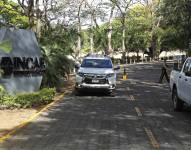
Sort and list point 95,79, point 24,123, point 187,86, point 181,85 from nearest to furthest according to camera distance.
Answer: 1. point 24,123
2. point 187,86
3. point 181,85
4. point 95,79

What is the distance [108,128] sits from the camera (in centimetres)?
1338

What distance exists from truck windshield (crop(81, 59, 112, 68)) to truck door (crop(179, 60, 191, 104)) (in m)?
8.39

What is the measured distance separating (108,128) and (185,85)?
3464mm

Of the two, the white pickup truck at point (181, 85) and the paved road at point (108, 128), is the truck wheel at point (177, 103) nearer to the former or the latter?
the white pickup truck at point (181, 85)

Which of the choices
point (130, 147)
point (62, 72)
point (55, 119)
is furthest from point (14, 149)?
point (62, 72)

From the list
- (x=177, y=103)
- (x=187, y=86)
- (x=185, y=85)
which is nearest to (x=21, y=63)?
(x=177, y=103)

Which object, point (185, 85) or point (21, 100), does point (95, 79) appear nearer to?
point (21, 100)

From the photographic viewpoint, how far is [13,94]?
2042cm

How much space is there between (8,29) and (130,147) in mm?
11111

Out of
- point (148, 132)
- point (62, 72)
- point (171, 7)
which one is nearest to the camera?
point (148, 132)

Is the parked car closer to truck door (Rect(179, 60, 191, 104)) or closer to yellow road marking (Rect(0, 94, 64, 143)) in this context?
yellow road marking (Rect(0, 94, 64, 143))

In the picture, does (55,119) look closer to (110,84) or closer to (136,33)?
(110,84)

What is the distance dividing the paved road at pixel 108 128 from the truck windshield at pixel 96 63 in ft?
14.3

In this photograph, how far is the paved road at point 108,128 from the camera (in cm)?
1090
